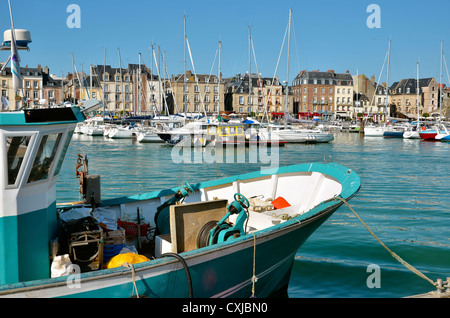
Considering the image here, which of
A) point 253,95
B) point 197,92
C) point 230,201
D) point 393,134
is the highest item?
point 197,92

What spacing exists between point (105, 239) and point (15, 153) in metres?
2.22

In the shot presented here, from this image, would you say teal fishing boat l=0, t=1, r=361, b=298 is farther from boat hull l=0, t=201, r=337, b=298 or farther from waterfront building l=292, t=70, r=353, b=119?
waterfront building l=292, t=70, r=353, b=119

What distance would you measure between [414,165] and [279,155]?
12247mm

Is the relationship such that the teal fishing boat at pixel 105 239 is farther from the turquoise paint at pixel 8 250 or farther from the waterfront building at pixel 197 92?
the waterfront building at pixel 197 92

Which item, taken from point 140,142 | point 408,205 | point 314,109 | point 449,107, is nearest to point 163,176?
point 408,205

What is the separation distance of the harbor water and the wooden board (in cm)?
309

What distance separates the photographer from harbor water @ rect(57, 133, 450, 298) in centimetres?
1035

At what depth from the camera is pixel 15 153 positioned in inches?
227

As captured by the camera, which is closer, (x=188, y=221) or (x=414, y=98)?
(x=188, y=221)

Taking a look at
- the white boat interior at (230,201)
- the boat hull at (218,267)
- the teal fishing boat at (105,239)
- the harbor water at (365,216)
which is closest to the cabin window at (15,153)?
the teal fishing boat at (105,239)

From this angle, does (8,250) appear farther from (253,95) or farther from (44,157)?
(253,95)

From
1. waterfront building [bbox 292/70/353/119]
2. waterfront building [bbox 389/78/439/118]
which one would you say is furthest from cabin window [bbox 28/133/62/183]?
waterfront building [bbox 389/78/439/118]

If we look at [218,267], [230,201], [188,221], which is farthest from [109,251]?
[230,201]

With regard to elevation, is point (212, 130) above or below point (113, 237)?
above
